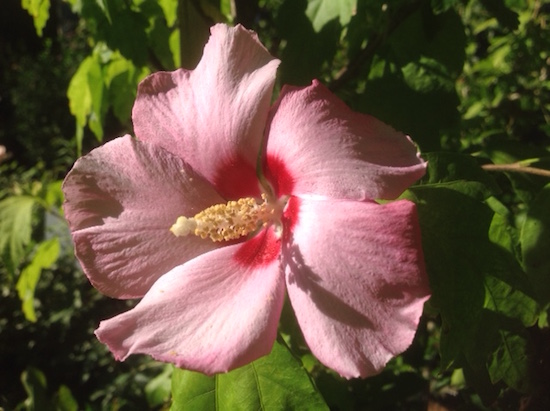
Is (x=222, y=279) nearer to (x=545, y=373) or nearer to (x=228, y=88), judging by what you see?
(x=228, y=88)

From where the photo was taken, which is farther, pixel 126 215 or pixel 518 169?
pixel 518 169

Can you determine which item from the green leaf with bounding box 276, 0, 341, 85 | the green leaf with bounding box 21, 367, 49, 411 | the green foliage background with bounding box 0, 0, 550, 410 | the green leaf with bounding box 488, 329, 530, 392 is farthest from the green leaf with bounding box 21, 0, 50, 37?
the green leaf with bounding box 21, 367, 49, 411

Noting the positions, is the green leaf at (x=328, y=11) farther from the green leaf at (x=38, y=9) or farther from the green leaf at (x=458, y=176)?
the green leaf at (x=38, y=9)

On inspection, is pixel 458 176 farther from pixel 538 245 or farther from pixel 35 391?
pixel 35 391

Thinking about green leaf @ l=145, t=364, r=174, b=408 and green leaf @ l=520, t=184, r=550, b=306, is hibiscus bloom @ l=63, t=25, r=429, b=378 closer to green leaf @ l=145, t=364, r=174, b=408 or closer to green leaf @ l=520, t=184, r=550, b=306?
green leaf @ l=520, t=184, r=550, b=306

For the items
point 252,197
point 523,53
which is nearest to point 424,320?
point 252,197

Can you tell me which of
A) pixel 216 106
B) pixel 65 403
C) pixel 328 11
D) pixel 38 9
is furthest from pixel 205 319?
pixel 65 403
